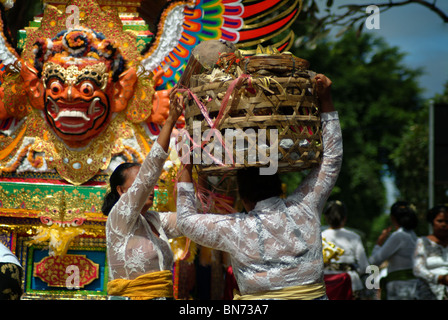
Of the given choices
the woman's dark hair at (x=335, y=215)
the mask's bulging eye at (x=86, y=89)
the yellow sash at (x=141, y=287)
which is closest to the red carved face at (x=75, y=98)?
the mask's bulging eye at (x=86, y=89)

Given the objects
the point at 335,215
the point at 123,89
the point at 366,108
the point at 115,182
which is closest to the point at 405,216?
the point at 335,215

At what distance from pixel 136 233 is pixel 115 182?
0.36 m

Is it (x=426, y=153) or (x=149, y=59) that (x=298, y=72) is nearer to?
(x=149, y=59)

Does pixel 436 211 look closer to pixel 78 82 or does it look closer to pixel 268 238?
pixel 78 82

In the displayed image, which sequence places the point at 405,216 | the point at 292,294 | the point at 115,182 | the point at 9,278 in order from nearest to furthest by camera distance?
the point at 9,278
the point at 292,294
the point at 115,182
the point at 405,216

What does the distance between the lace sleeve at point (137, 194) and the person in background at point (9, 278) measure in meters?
0.70

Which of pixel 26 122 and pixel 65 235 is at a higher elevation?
pixel 26 122

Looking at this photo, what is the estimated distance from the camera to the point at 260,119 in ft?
10.2

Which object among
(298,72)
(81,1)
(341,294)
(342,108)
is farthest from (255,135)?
(342,108)

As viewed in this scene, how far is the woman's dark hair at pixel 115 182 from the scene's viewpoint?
3666 mm

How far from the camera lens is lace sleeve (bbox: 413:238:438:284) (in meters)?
6.27

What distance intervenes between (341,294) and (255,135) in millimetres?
3509

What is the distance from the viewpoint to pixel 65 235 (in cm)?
536

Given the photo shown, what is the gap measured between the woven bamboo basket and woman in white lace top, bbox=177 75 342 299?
0.56ft
